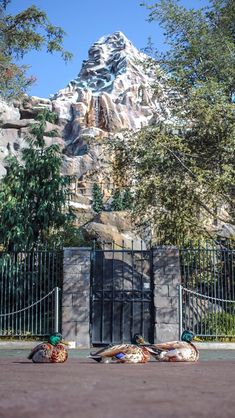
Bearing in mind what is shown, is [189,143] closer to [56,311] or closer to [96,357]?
[56,311]

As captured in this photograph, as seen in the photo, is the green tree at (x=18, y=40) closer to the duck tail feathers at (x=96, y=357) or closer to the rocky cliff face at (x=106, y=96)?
the duck tail feathers at (x=96, y=357)

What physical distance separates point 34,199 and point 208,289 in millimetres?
7503

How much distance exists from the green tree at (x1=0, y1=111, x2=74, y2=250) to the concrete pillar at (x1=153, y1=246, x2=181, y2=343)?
17.5 ft

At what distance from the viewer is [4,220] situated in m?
19.1

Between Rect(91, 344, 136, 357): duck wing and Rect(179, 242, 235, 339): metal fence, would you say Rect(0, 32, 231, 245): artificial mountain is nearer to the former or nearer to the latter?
Rect(179, 242, 235, 339): metal fence

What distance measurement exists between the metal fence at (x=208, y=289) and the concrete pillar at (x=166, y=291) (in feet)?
1.38

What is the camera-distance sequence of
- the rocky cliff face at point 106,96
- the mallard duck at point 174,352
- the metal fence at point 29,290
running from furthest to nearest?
the rocky cliff face at point 106,96 < the metal fence at point 29,290 < the mallard duck at point 174,352

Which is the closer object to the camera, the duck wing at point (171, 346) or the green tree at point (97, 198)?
the duck wing at point (171, 346)

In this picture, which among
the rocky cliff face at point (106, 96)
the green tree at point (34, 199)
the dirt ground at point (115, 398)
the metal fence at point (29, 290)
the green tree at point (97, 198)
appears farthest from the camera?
the rocky cliff face at point (106, 96)

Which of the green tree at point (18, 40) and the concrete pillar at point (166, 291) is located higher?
the green tree at point (18, 40)

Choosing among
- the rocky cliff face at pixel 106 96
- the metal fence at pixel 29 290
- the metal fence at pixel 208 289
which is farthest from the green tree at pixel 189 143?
the rocky cliff face at pixel 106 96

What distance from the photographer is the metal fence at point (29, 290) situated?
1498cm

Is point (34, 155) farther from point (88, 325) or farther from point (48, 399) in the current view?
point (48, 399)

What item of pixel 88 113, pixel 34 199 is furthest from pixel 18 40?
pixel 88 113
